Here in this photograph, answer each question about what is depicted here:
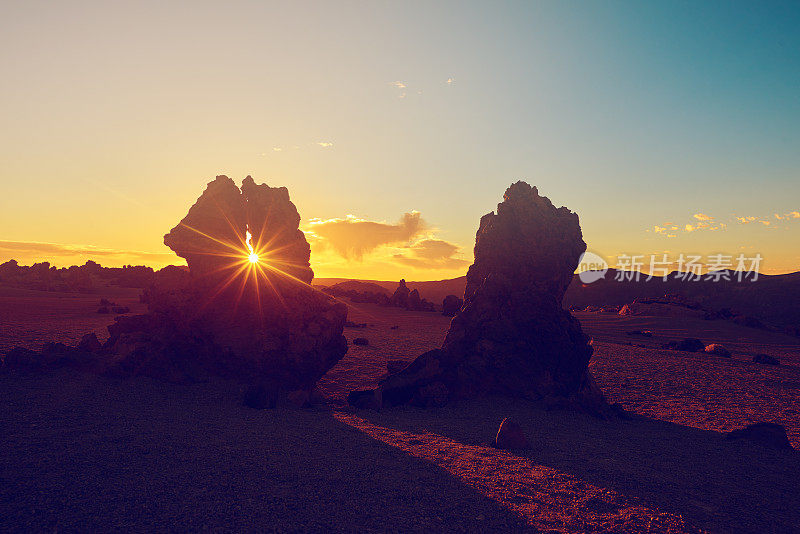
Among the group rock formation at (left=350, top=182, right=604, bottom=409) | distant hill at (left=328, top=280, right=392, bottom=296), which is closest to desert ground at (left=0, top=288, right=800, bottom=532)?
rock formation at (left=350, top=182, right=604, bottom=409)

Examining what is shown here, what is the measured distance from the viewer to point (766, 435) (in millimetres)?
10414

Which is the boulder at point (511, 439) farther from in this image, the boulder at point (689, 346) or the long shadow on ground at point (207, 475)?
the boulder at point (689, 346)

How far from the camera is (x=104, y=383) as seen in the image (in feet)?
41.2

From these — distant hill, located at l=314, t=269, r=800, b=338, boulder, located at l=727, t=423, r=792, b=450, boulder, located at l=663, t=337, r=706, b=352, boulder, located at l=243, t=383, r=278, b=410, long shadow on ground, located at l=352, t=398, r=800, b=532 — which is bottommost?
boulder, located at l=243, t=383, r=278, b=410

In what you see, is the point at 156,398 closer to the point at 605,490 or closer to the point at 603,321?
the point at 605,490

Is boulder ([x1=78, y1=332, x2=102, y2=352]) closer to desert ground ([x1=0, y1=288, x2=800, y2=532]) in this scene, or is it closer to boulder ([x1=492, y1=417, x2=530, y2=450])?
desert ground ([x1=0, y1=288, x2=800, y2=532])

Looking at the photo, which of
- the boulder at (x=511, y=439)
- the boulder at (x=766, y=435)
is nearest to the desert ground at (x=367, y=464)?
the boulder at (x=511, y=439)

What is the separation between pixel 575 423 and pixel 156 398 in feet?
39.2

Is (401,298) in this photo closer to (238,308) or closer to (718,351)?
(718,351)

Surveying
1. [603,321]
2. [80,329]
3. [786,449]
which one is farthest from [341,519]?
[603,321]

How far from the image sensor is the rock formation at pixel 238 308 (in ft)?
44.1

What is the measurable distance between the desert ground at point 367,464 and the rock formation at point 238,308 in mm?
1050

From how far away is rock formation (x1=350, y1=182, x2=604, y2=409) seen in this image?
13461 millimetres

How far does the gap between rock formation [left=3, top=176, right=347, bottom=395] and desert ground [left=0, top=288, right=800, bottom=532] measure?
3.44 ft
